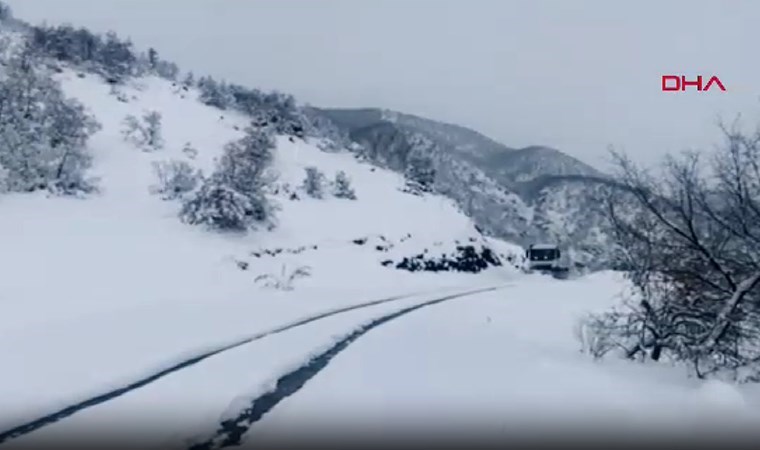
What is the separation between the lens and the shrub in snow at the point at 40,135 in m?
32.6

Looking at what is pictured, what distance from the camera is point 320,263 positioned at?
115 ft

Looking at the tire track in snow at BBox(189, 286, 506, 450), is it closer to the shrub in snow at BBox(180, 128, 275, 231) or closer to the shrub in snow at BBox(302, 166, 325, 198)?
the shrub in snow at BBox(180, 128, 275, 231)

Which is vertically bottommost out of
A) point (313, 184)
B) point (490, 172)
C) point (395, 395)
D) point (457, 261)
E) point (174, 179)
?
point (395, 395)

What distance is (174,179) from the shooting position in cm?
3900

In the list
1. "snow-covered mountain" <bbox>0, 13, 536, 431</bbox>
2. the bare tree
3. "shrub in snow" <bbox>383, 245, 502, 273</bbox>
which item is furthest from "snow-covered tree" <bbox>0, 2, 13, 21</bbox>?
the bare tree

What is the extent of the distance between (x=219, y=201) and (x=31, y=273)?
14.3m

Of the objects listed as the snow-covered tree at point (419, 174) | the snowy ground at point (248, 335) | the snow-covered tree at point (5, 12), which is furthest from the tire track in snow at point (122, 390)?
the snow-covered tree at point (5, 12)

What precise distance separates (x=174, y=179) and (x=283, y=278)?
13.6 meters

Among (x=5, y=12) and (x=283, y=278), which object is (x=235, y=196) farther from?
(x=5, y=12)

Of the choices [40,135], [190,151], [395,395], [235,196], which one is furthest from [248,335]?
[190,151]

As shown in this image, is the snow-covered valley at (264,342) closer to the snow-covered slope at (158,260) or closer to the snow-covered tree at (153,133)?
the snow-covered slope at (158,260)

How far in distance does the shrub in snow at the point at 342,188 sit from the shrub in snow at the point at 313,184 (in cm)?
131

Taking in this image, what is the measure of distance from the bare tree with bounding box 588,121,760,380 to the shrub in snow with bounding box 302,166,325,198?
35884 mm

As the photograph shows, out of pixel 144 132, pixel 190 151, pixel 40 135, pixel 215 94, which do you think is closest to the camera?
pixel 40 135
